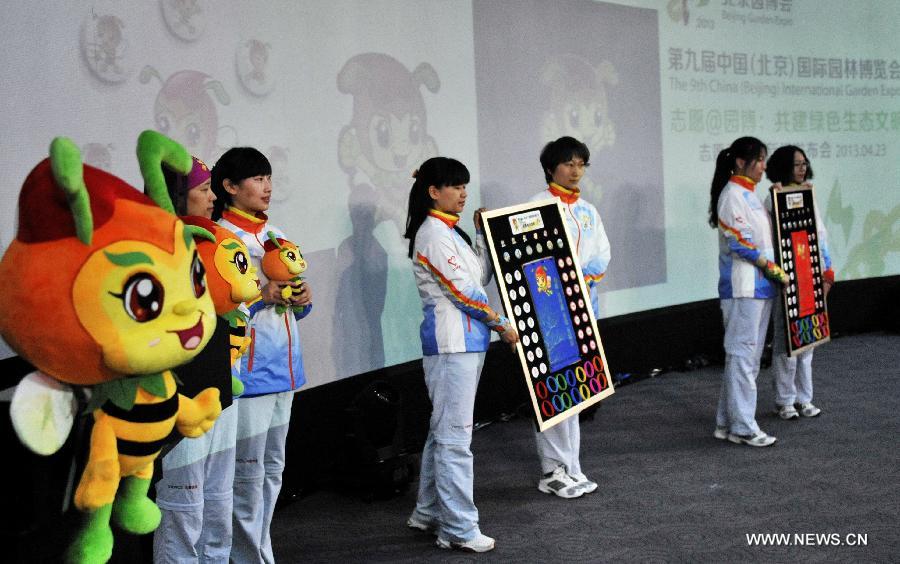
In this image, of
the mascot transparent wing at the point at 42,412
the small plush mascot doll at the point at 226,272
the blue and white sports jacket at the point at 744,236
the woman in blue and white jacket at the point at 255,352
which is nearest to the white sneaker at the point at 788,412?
the blue and white sports jacket at the point at 744,236

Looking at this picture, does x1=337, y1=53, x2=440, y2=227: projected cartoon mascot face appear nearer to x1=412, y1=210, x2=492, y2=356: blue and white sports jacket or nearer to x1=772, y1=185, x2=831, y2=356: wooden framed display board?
x1=412, y1=210, x2=492, y2=356: blue and white sports jacket

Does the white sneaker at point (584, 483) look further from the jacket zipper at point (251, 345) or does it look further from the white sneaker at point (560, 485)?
the jacket zipper at point (251, 345)

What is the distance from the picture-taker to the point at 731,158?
165 inches

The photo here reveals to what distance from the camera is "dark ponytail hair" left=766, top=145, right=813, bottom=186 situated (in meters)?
4.58

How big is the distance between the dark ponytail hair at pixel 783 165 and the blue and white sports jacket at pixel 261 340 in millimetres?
2912

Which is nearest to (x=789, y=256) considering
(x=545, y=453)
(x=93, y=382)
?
(x=545, y=453)

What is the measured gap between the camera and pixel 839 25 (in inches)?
268

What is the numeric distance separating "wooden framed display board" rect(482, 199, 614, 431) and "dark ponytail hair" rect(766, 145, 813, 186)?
165 centimetres

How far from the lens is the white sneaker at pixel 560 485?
3.56m

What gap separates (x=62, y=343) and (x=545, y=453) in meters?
2.60

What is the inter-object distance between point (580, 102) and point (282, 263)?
3.25m

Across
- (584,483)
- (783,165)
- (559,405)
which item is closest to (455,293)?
(559,405)

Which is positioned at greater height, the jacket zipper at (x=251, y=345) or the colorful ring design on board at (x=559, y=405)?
the jacket zipper at (x=251, y=345)

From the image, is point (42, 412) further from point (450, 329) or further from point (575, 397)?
point (575, 397)
